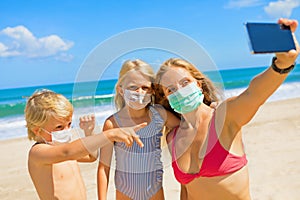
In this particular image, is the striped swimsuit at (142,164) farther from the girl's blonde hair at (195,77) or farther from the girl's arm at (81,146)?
the girl's arm at (81,146)

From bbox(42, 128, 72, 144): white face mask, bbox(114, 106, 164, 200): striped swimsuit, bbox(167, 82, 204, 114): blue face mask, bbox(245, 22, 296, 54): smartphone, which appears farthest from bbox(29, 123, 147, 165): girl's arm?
bbox(245, 22, 296, 54): smartphone

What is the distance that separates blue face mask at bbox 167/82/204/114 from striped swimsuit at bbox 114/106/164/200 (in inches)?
21.7

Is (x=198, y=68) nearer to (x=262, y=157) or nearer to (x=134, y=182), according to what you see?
(x=134, y=182)

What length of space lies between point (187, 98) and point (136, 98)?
625 millimetres

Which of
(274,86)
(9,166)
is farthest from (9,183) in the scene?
(274,86)

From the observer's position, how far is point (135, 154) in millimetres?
3314

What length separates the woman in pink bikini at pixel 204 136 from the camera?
7.80 feet

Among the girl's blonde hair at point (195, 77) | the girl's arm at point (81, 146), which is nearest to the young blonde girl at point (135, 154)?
the girl's blonde hair at point (195, 77)

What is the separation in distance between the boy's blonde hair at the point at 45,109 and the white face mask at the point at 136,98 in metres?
0.49

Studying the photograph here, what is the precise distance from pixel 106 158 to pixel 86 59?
106 cm

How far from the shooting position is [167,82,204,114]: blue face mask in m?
2.68

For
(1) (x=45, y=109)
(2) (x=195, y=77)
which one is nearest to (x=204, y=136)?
(2) (x=195, y=77)

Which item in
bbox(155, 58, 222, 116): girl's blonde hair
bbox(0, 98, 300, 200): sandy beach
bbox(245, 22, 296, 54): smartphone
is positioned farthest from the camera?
bbox(0, 98, 300, 200): sandy beach

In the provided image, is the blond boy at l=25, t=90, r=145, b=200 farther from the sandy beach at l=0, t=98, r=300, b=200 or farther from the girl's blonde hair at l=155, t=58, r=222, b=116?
the sandy beach at l=0, t=98, r=300, b=200
